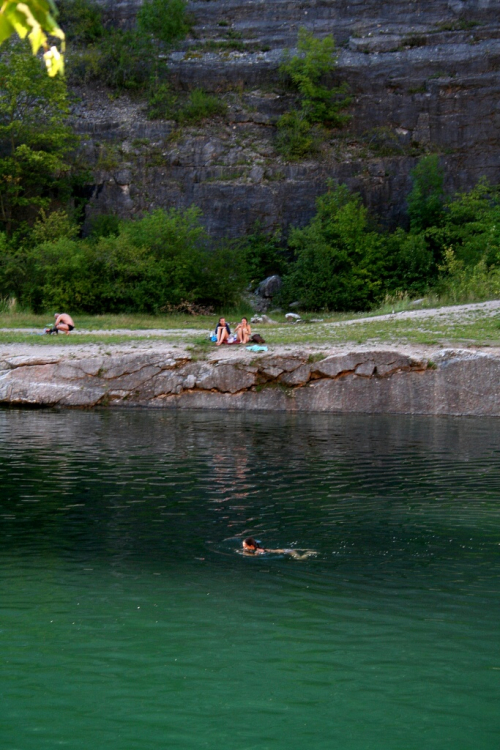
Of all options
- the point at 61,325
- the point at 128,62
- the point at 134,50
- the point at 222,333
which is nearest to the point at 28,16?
the point at 222,333

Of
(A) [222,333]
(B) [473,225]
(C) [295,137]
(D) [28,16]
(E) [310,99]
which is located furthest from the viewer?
(E) [310,99]

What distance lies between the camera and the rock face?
4812 cm

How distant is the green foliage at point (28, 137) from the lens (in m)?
45.1

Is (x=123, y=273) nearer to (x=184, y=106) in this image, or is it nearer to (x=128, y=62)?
(x=184, y=106)

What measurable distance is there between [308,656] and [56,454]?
8.84 meters

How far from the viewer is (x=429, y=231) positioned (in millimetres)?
45094

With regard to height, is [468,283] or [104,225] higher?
[104,225]

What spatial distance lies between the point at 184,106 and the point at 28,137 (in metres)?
11.1

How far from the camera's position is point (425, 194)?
46.4 m

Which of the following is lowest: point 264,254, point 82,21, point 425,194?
point 264,254

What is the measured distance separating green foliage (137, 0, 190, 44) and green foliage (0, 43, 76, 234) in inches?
376

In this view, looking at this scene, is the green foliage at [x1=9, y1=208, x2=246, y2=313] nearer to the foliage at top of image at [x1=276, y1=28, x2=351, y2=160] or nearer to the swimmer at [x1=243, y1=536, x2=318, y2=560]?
the foliage at top of image at [x1=276, y1=28, x2=351, y2=160]

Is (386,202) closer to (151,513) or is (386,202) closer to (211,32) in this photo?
(211,32)

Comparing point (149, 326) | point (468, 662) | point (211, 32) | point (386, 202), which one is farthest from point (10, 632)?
point (211, 32)
